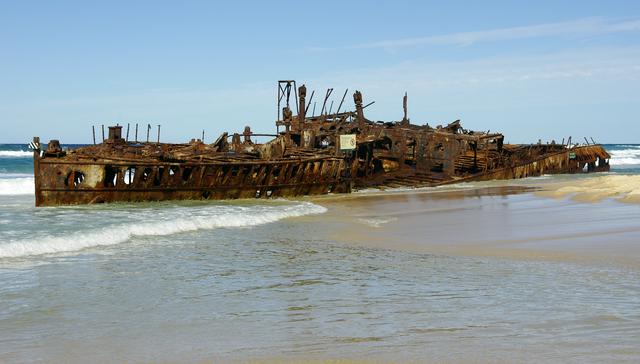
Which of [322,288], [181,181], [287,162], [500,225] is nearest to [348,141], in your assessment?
[287,162]

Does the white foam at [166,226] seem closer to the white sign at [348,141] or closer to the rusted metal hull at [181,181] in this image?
the rusted metal hull at [181,181]

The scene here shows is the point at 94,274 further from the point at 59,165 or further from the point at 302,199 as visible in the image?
the point at 302,199

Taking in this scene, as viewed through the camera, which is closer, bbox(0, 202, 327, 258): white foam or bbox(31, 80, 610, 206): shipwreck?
bbox(0, 202, 327, 258): white foam

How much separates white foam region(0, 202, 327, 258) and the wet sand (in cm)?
137

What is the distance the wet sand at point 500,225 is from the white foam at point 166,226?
137cm

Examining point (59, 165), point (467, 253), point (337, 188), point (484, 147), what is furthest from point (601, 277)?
point (484, 147)

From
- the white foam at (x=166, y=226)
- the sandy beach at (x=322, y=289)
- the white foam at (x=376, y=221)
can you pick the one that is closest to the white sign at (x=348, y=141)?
the white foam at (x=166, y=226)

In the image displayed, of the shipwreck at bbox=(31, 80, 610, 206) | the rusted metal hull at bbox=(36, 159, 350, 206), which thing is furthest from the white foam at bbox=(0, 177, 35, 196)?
the rusted metal hull at bbox=(36, 159, 350, 206)

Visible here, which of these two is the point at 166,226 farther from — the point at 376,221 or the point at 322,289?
the point at 322,289

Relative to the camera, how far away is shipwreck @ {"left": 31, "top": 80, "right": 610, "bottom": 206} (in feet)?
68.7

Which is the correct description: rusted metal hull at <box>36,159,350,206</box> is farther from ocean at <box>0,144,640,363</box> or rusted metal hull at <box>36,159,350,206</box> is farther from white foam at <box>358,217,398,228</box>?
white foam at <box>358,217,398,228</box>

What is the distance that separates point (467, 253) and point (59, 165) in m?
13.5

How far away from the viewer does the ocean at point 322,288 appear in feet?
19.5

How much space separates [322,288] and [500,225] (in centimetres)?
779
